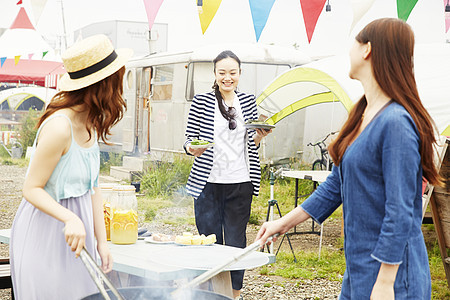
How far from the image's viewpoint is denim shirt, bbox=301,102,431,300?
5.24 feet

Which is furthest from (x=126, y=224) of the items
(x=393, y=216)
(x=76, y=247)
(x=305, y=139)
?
(x=305, y=139)

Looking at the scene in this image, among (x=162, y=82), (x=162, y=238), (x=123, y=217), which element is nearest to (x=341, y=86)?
(x=162, y=238)

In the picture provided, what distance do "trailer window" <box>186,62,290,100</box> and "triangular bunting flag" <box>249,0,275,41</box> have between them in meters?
4.99

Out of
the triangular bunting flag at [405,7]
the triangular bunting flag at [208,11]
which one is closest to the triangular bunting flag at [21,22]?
the triangular bunting flag at [208,11]

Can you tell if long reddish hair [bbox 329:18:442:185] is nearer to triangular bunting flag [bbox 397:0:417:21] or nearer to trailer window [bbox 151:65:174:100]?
triangular bunting flag [bbox 397:0:417:21]

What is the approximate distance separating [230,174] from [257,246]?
1.86 metres

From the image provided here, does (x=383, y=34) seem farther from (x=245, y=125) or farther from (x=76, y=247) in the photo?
(x=245, y=125)

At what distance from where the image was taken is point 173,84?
37.1 ft

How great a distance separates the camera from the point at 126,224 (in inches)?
116

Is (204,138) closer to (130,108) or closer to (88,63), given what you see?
(88,63)

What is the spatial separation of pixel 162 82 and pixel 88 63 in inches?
385

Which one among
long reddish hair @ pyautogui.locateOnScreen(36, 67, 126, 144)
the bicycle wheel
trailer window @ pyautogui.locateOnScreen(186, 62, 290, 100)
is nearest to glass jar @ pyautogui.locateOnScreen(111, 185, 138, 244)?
long reddish hair @ pyautogui.locateOnScreen(36, 67, 126, 144)

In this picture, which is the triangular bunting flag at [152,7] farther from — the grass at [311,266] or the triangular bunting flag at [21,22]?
the triangular bunting flag at [21,22]

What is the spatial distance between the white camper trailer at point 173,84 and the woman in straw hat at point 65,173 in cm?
833
